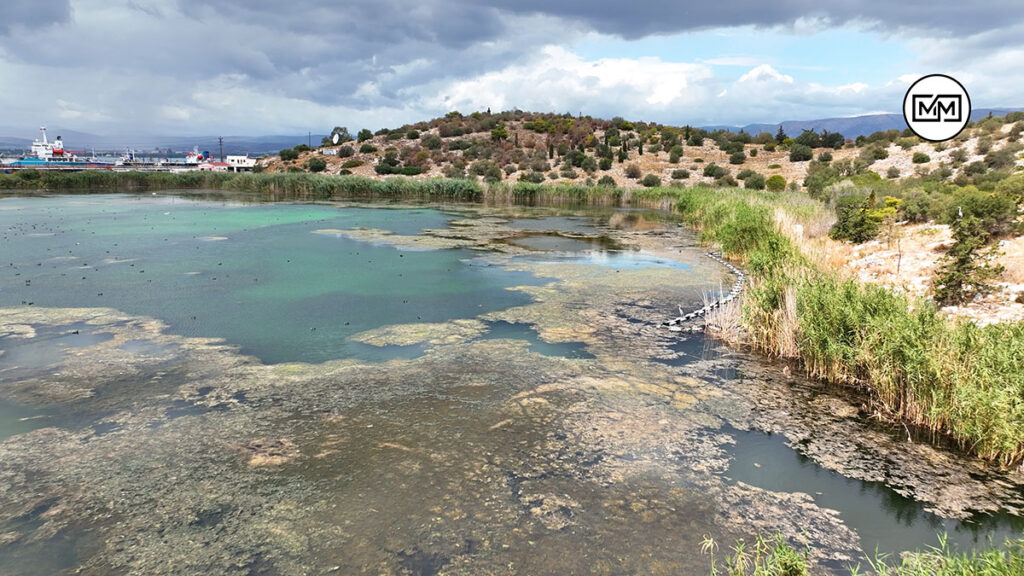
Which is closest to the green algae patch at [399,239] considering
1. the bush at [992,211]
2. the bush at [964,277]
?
the bush at [964,277]

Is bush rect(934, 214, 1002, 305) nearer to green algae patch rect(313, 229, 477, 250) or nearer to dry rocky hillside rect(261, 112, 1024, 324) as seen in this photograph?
dry rocky hillside rect(261, 112, 1024, 324)

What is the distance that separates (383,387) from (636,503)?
2.89 m

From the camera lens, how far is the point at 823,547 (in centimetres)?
351

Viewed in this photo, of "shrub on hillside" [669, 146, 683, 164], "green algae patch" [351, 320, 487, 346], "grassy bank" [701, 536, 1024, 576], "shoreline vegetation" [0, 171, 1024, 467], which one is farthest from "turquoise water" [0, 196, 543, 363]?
"shrub on hillside" [669, 146, 683, 164]

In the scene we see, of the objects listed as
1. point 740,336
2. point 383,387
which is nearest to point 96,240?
point 383,387

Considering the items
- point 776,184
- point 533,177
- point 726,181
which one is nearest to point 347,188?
point 533,177

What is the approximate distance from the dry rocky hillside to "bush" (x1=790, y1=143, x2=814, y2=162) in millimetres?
83

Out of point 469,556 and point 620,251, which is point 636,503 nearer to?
point 469,556

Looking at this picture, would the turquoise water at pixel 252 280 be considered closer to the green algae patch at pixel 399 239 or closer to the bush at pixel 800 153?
the green algae patch at pixel 399 239

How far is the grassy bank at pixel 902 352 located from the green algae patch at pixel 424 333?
3.65 meters

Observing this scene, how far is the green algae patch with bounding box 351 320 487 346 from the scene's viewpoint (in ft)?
24.0

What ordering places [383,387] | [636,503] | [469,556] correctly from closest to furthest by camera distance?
[469,556] → [636,503] → [383,387]

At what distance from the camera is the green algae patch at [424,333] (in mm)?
7328

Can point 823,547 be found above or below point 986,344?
below
